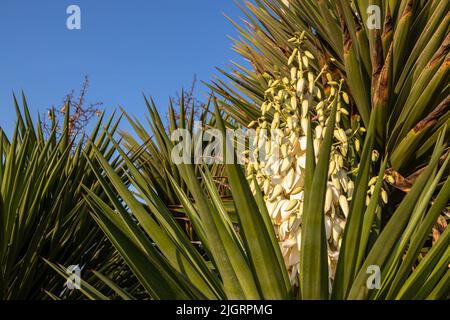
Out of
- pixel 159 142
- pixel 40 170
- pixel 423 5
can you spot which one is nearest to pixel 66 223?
Result: pixel 40 170

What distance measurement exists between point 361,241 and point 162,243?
422mm

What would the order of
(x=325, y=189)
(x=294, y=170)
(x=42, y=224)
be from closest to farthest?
(x=325, y=189)
(x=294, y=170)
(x=42, y=224)

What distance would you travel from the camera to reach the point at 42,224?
1937 millimetres

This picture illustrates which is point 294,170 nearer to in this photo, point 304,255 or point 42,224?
point 304,255

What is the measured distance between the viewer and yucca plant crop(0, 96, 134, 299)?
179 cm

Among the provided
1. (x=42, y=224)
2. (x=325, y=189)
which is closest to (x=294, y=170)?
(x=325, y=189)

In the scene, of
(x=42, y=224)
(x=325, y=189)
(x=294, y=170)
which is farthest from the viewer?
(x=42, y=224)

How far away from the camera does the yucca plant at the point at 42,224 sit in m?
1.79

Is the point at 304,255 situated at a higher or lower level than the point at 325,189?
lower

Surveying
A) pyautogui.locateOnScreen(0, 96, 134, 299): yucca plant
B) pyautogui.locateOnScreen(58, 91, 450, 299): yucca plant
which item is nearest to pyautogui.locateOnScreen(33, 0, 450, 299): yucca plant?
pyautogui.locateOnScreen(58, 91, 450, 299): yucca plant

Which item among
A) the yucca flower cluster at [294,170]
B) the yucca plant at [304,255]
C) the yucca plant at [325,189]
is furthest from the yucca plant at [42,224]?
the yucca plant at [304,255]

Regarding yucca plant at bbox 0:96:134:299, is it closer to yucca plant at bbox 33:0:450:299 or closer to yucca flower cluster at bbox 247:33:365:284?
yucca plant at bbox 33:0:450:299
